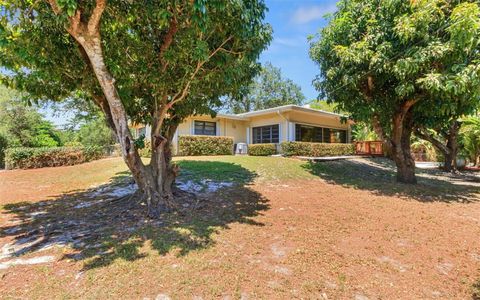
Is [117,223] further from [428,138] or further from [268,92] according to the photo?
[268,92]

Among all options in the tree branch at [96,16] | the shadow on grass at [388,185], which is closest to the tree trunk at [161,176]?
the tree branch at [96,16]

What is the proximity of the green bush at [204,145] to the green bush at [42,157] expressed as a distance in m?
5.98

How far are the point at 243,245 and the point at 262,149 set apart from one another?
1369 cm

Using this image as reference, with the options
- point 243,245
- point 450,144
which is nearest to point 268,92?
point 450,144

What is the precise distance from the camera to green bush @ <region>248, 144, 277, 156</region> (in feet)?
57.9

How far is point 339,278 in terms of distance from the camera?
3.47 m

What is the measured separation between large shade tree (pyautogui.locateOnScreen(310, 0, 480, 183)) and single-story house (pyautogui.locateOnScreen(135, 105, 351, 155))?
21.3 feet

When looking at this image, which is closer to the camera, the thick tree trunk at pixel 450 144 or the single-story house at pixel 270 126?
the thick tree trunk at pixel 450 144

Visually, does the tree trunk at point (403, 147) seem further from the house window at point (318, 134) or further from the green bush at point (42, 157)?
the green bush at point (42, 157)

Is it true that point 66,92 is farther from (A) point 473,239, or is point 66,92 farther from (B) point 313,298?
(A) point 473,239

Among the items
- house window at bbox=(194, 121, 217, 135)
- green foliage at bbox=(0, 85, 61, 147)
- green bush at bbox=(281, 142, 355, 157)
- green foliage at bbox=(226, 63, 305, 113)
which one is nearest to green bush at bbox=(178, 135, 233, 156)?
house window at bbox=(194, 121, 217, 135)

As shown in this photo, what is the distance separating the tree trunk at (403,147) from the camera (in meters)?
10.2

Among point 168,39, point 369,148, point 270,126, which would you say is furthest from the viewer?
point 369,148

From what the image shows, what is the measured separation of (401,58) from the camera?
8.05 metres
